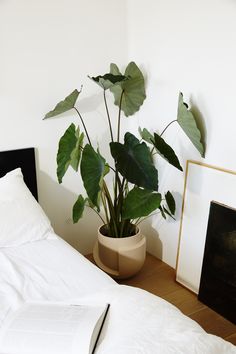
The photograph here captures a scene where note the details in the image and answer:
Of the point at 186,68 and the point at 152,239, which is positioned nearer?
the point at 186,68

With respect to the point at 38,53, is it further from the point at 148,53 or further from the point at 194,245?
the point at 194,245

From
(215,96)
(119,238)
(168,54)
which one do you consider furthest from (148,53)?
(119,238)

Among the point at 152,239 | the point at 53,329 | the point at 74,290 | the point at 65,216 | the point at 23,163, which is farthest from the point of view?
the point at 152,239

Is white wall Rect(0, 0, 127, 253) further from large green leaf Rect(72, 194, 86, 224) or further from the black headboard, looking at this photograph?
large green leaf Rect(72, 194, 86, 224)

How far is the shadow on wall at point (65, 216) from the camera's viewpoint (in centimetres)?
238

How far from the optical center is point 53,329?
3.61 feet

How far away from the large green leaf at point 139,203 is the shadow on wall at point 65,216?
2.10ft

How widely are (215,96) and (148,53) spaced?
2.21 ft

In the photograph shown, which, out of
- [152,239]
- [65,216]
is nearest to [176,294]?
[152,239]

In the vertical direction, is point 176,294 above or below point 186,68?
below

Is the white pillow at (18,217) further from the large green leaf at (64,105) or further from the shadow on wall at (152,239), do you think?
the shadow on wall at (152,239)

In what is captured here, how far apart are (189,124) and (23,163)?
1.10 m

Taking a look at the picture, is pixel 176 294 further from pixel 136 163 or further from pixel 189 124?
pixel 189 124

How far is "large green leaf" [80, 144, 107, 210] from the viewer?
5.87 ft
